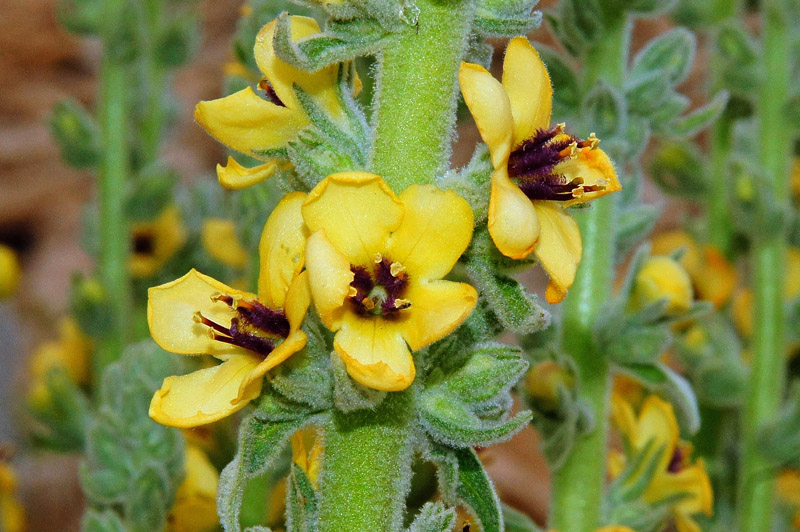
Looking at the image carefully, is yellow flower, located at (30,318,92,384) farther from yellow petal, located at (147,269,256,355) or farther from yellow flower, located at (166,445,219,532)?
yellow petal, located at (147,269,256,355)

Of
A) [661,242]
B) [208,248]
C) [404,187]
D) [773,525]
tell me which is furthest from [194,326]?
[661,242]

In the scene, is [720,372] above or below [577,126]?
below

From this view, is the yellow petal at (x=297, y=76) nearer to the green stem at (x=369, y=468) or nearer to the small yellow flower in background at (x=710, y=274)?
the green stem at (x=369, y=468)

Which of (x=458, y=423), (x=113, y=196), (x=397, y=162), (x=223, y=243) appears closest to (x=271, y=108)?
(x=397, y=162)

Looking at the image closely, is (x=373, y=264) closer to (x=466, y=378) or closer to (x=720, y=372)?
(x=466, y=378)

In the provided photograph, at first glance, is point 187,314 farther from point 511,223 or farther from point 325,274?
point 511,223

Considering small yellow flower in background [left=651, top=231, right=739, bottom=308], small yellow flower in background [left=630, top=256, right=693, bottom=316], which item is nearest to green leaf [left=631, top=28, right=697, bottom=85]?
small yellow flower in background [left=630, top=256, right=693, bottom=316]

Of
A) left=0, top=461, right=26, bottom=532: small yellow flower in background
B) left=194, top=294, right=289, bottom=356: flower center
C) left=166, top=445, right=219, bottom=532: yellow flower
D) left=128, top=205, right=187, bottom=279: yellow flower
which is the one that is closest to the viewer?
left=194, top=294, right=289, bottom=356: flower center
